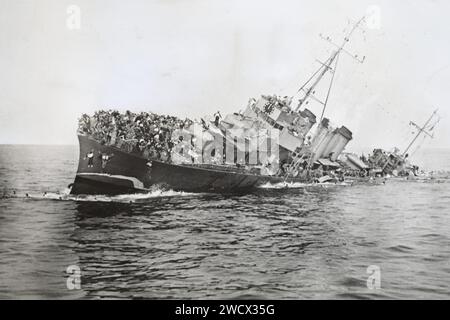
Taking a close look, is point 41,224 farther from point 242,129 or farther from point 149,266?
point 242,129

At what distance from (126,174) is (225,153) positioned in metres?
10.3

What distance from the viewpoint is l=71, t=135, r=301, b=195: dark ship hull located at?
2429 centimetres

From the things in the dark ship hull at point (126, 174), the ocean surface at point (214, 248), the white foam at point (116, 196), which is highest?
the dark ship hull at point (126, 174)

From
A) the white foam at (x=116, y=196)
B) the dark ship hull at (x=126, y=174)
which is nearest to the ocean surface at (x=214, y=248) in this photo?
the white foam at (x=116, y=196)

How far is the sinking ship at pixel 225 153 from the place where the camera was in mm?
24422

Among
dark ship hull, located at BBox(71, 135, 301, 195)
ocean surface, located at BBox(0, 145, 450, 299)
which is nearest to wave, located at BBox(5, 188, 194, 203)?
ocean surface, located at BBox(0, 145, 450, 299)

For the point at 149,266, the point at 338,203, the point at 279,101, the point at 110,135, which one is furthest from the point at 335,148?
the point at 149,266

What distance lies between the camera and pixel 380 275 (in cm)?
1330

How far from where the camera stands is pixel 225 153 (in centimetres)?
3350

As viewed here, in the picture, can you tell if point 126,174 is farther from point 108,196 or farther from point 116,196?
point 108,196

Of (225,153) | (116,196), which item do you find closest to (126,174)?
(116,196)

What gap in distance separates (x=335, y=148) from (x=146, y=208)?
101 ft

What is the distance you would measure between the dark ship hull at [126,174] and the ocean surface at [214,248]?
0.72 meters

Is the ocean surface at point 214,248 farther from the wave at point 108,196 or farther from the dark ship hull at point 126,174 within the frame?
the dark ship hull at point 126,174
